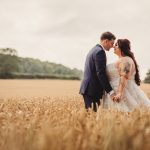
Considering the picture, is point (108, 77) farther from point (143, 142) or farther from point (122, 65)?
point (143, 142)

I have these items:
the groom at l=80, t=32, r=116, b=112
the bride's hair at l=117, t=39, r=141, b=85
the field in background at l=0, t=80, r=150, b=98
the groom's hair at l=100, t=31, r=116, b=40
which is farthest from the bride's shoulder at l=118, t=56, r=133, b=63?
the field in background at l=0, t=80, r=150, b=98

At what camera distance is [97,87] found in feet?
25.3

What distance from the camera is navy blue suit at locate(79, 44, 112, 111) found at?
291 inches

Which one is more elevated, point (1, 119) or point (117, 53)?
point (117, 53)

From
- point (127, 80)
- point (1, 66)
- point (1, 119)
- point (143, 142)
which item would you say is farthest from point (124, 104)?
point (1, 66)

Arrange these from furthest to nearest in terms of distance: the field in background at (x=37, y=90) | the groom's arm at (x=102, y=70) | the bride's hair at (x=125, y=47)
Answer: the field in background at (x=37, y=90), the bride's hair at (x=125, y=47), the groom's arm at (x=102, y=70)

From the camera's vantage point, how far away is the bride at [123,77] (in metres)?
7.53

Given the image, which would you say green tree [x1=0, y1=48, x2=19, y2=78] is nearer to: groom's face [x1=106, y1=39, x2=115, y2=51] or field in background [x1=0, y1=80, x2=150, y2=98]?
field in background [x1=0, y1=80, x2=150, y2=98]

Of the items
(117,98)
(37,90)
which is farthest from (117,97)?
(37,90)

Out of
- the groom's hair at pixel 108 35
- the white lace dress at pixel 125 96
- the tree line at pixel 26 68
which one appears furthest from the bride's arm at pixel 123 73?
the tree line at pixel 26 68

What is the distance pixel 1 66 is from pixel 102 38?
43657mm

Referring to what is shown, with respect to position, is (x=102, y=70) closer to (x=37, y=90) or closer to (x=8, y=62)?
(x=37, y=90)

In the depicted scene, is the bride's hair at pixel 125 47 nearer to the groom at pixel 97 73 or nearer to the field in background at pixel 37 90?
the groom at pixel 97 73

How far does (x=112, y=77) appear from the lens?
769 cm
